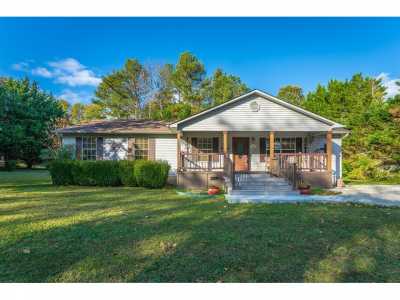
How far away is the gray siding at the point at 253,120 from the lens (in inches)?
468

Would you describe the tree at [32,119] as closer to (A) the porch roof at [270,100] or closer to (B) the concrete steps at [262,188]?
(A) the porch roof at [270,100]

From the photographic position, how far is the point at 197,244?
411 cm

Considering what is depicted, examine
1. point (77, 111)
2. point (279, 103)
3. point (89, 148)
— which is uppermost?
point (77, 111)

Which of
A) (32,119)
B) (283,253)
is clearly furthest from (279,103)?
(32,119)

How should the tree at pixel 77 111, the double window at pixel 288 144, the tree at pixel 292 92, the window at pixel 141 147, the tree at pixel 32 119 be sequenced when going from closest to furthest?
the window at pixel 141 147 → the double window at pixel 288 144 → the tree at pixel 32 119 → the tree at pixel 292 92 → the tree at pixel 77 111

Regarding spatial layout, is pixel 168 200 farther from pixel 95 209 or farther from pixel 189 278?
pixel 189 278

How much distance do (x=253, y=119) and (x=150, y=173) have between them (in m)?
5.84

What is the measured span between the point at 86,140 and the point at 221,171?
26.9 ft

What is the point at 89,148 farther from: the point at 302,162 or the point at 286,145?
the point at 302,162

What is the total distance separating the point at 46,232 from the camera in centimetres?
477

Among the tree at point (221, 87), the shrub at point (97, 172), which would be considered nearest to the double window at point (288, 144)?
the shrub at point (97, 172)

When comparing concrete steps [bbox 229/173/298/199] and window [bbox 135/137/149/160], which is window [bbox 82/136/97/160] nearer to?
window [bbox 135/137/149/160]

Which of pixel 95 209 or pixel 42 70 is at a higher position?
pixel 42 70

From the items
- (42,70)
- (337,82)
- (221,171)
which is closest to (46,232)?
(221,171)
